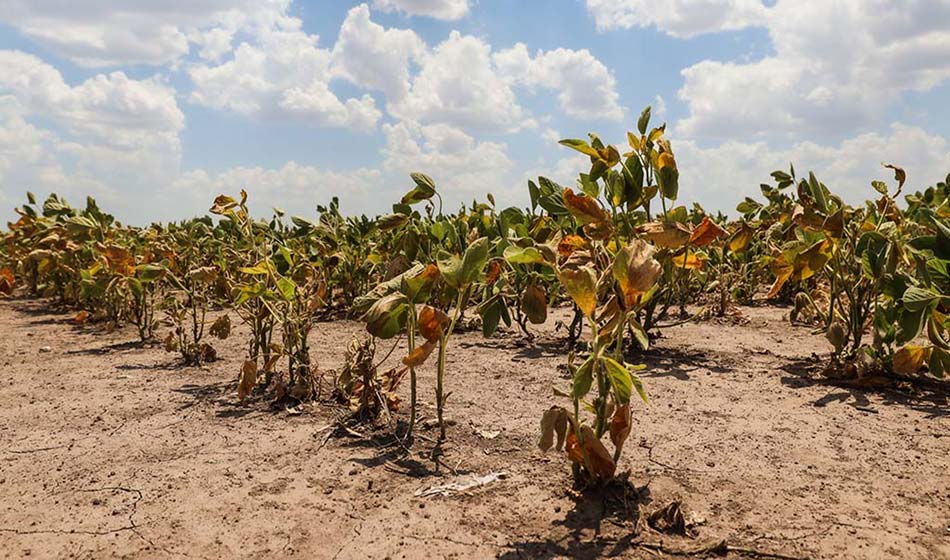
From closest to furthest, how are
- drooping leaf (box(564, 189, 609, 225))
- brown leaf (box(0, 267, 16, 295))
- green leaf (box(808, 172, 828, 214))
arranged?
drooping leaf (box(564, 189, 609, 225)), green leaf (box(808, 172, 828, 214)), brown leaf (box(0, 267, 16, 295))

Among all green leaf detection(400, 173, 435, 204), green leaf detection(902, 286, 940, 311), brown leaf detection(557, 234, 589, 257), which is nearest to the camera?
brown leaf detection(557, 234, 589, 257)

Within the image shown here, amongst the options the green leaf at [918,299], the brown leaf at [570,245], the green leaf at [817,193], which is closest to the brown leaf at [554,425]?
the brown leaf at [570,245]

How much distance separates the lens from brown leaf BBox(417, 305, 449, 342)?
1.91m

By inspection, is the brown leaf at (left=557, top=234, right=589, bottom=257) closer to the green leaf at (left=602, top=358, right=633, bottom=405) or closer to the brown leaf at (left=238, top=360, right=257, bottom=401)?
the green leaf at (left=602, top=358, right=633, bottom=405)

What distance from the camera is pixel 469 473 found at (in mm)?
2189

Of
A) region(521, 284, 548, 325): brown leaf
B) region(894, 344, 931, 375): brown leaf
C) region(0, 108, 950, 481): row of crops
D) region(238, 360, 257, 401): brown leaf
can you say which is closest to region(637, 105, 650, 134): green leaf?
region(0, 108, 950, 481): row of crops

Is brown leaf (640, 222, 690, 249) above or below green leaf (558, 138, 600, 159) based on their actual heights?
below

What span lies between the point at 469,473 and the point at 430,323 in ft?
1.90

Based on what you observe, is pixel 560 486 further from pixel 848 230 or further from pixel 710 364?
pixel 848 230

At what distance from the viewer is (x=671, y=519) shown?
1785 millimetres

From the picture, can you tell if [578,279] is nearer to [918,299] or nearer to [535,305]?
[535,305]

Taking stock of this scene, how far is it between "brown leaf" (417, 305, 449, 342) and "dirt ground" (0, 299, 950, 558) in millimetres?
504

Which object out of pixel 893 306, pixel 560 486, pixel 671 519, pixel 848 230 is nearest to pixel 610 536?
pixel 671 519

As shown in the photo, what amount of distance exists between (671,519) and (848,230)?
2.20 meters
